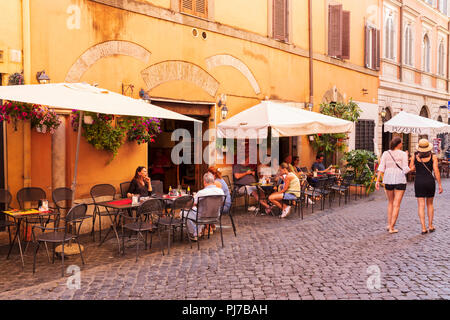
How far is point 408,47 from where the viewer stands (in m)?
21.3

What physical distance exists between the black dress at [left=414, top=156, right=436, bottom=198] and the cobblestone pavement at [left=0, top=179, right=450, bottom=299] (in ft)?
2.45

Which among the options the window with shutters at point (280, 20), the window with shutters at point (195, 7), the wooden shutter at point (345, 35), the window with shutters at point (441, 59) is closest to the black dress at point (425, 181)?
the window with shutters at point (195, 7)

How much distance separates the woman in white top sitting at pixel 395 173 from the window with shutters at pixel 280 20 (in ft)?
19.6

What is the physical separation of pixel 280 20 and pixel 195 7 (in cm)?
353

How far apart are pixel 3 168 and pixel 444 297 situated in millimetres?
6532

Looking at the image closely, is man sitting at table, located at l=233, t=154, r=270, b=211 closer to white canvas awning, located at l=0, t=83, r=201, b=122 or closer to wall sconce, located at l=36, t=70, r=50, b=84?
white canvas awning, located at l=0, t=83, r=201, b=122

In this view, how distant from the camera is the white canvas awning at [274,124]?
30.9 ft

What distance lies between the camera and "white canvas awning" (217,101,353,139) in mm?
9414

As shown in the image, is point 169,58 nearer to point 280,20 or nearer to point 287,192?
point 287,192

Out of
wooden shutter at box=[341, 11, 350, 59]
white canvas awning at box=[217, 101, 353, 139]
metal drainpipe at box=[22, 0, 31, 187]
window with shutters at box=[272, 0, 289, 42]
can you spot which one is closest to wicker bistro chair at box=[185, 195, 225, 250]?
white canvas awning at box=[217, 101, 353, 139]

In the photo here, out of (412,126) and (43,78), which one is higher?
(43,78)

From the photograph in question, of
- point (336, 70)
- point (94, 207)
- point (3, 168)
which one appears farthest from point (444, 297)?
point (336, 70)

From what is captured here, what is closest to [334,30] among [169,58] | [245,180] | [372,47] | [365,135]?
[372,47]

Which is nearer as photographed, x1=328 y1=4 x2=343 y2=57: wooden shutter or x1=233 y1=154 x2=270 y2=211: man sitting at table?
x1=233 y1=154 x2=270 y2=211: man sitting at table
